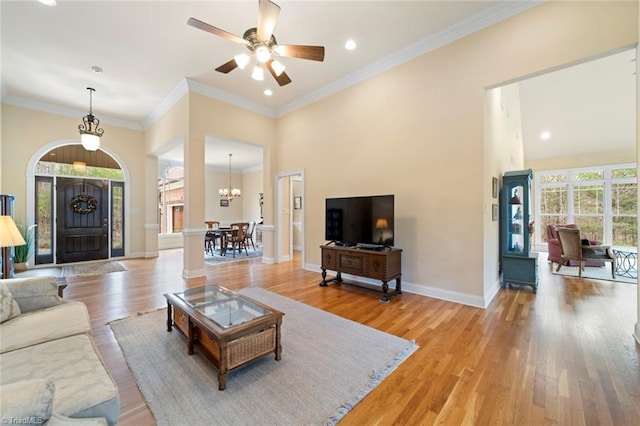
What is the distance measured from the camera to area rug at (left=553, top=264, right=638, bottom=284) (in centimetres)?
460

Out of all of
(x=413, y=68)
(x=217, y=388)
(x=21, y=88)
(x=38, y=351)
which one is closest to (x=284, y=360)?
(x=217, y=388)

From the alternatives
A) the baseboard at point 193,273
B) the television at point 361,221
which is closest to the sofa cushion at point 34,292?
the baseboard at point 193,273

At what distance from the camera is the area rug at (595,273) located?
15.1 feet

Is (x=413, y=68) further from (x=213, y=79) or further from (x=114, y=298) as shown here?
(x=114, y=298)

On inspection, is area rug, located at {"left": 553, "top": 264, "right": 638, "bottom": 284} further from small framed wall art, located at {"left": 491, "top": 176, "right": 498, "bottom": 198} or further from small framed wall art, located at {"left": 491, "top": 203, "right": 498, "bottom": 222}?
small framed wall art, located at {"left": 491, "top": 176, "right": 498, "bottom": 198}

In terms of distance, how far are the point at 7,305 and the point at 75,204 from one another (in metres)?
5.59

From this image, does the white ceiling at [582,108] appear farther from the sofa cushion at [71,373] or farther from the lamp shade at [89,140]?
the lamp shade at [89,140]

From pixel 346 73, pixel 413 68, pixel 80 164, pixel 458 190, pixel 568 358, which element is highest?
pixel 346 73

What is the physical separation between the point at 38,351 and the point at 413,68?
497cm

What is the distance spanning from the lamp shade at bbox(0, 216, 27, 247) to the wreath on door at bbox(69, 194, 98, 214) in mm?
4770

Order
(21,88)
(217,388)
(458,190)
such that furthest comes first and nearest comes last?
1. (21,88)
2. (458,190)
3. (217,388)

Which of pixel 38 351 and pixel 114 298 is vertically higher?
pixel 38 351

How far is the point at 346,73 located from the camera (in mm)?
4648

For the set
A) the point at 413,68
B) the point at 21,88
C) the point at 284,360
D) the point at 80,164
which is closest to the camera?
the point at 284,360
